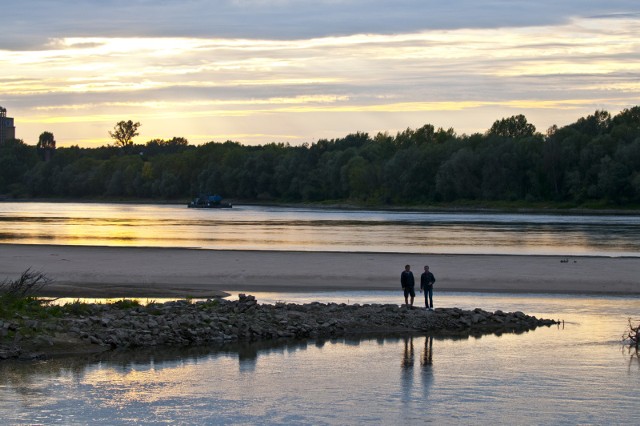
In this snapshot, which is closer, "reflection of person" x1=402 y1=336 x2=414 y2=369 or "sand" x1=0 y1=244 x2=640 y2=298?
"reflection of person" x1=402 y1=336 x2=414 y2=369

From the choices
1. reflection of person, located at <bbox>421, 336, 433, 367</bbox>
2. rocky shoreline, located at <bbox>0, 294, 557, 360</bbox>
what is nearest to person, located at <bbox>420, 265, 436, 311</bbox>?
rocky shoreline, located at <bbox>0, 294, 557, 360</bbox>

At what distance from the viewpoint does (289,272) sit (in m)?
47.5

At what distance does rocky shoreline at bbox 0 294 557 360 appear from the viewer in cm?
2739

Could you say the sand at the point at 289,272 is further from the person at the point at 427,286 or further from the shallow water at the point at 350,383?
the shallow water at the point at 350,383

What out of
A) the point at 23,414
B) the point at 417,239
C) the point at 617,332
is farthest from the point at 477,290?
the point at 417,239

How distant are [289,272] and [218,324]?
17982 millimetres

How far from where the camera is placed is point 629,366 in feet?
84.4

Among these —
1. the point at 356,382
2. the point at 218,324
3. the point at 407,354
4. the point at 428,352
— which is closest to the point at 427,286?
the point at 428,352

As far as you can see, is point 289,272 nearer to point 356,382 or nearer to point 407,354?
point 407,354

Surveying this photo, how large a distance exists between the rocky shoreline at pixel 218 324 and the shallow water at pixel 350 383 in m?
0.98

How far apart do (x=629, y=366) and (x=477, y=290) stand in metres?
16.8

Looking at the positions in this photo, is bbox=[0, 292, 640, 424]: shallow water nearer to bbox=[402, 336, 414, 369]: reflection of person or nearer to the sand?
bbox=[402, 336, 414, 369]: reflection of person

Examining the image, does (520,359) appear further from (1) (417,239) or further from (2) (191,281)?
(1) (417,239)

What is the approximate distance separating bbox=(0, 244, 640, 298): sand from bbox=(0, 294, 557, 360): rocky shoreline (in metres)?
7.52
